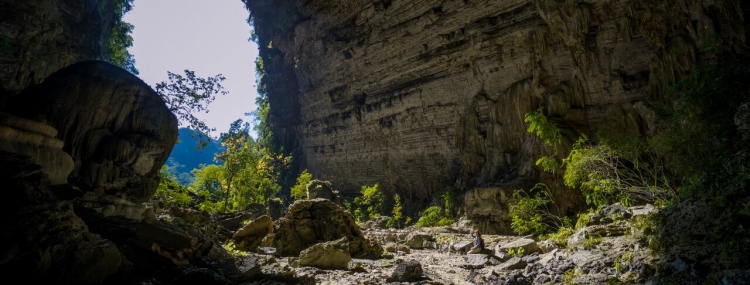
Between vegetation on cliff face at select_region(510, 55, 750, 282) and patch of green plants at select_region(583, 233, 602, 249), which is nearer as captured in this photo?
vegetation on cliff face at select_region(510, 55, 750, 282)

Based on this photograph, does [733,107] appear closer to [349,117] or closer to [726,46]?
[726,46]

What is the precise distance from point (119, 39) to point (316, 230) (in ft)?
83.0

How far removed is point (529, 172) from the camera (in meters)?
15.6

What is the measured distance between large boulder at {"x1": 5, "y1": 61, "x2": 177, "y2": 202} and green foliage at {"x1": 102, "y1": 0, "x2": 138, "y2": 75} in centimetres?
2096

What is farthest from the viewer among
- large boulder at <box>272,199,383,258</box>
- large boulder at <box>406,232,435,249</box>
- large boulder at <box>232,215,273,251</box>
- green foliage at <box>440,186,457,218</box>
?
green foliage at <box>440,186,457,218</box>

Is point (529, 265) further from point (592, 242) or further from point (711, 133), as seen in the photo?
point (711, 133)

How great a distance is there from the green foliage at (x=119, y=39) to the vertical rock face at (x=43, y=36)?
386cm

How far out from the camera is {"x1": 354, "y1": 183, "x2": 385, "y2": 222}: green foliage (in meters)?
24.8

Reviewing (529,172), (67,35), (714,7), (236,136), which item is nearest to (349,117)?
(236,136)

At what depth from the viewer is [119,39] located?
26.4 m

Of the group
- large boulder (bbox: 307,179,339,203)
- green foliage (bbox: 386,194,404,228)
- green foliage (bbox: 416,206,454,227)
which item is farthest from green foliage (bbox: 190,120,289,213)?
green foliage (bbox: 416,206,454,227)

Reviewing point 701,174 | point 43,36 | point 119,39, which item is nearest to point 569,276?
point 701,174

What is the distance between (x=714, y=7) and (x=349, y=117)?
69.2 ft

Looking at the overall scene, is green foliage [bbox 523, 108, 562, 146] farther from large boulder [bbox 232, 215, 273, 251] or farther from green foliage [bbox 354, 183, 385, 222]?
green foliage [bbox 354, 183, 385, 222]
